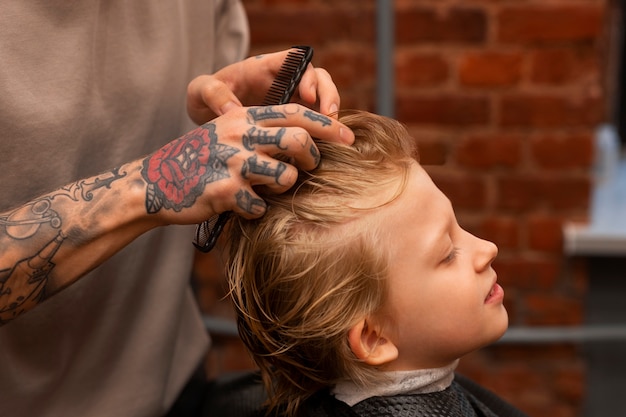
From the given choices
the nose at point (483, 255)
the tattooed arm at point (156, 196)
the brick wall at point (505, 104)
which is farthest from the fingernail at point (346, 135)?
the brick wall at point (505, 104)

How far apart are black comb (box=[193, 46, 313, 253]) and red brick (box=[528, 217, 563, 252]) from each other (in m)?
1.20

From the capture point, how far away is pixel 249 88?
1.13 meters

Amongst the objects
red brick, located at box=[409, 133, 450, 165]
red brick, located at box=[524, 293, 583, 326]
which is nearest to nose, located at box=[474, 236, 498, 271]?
red brick, located at box=[409, 133, 450, 165]

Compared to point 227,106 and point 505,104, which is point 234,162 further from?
point 505,104

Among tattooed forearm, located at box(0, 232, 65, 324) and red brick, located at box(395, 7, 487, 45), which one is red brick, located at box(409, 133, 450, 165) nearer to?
red brick, located at box(395, 7, 487, 45)

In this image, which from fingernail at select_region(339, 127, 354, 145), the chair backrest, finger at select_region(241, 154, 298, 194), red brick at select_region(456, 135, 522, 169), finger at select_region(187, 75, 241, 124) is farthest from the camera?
red brick at select_region(456, 135, 522, 169)

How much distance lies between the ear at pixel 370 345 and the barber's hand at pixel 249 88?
0.95ft

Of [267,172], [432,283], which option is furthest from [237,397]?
[267,172]

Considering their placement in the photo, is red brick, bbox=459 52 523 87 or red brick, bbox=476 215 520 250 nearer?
red brick, bbox=459 52 523 87

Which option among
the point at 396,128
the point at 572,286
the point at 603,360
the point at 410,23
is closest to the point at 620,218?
the point at 572,286

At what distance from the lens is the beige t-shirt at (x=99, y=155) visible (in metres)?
1.03

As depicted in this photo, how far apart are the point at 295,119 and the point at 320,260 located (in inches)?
7.3

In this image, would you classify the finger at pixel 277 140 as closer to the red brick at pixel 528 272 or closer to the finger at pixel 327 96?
the finger at pixel 327 96

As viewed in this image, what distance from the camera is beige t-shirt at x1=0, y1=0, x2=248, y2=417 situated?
1034 mm
